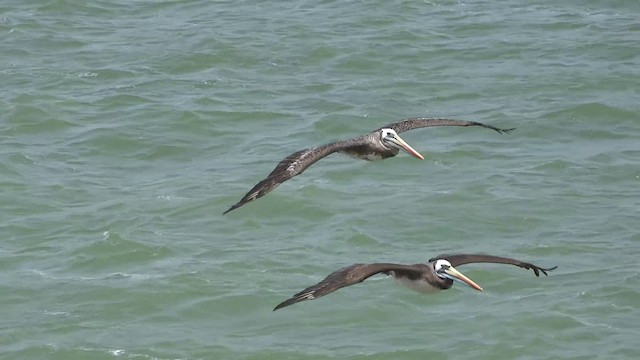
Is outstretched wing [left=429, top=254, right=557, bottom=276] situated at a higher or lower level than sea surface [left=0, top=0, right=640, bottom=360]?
higher

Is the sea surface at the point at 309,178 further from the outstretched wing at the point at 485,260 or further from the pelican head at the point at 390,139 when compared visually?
the outstretched wing at the point at 485,260

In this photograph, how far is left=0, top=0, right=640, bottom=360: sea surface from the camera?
105ft

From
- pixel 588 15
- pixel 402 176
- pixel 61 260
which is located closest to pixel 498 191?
pixel 402 176

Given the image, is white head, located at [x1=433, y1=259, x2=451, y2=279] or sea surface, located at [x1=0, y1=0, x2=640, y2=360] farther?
sea surface, located at [x1=0, y1=0, x2=640, y2=360]

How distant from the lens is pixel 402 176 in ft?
129

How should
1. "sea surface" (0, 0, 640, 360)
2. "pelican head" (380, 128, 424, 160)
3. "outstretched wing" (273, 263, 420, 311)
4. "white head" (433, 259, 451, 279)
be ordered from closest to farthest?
"outstretched wing" (273, 263, 420, 311), "white head" (433, 259, 451, 279), "pelican head" (380, 128, 424, 160), "sea surface" (0, 0, 640, 360)

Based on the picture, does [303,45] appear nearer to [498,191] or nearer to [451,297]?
[498,191]

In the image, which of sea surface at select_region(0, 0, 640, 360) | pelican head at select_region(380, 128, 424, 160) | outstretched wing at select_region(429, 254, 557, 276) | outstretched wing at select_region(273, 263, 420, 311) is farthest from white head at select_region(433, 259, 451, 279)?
sea surface at select_region(0, 0, 640, 360)

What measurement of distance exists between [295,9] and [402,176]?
14.7 m

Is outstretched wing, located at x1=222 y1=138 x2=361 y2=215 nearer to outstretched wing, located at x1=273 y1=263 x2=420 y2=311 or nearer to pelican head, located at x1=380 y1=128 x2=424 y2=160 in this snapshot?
outstretched wing, located at x1=273 y1=263 x2=420 y2=311

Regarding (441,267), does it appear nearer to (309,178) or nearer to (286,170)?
(286,170)

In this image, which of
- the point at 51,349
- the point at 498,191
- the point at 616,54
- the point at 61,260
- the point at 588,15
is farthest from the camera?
the point at 588,15

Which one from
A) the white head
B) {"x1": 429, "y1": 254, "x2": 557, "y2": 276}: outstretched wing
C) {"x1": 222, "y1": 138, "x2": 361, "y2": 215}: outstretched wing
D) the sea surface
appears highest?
{"x1": 222, "y1": 138, "x2": 361, "y2": 215}: outstretched wing

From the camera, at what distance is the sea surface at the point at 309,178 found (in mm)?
32031
